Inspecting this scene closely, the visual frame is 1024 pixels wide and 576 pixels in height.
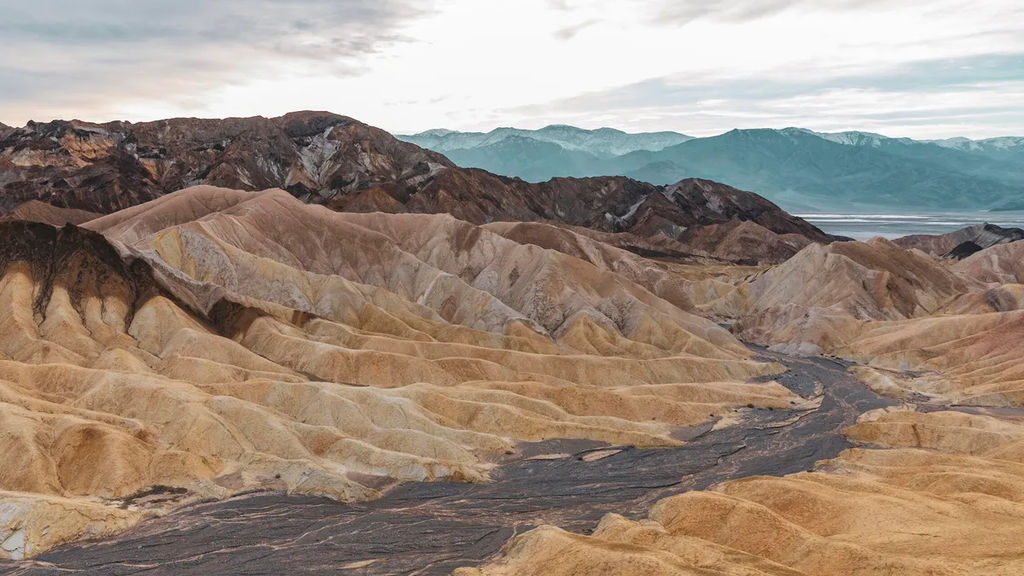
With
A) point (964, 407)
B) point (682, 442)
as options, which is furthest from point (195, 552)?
point (964, 407)

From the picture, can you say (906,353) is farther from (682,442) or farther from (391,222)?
(391,222)

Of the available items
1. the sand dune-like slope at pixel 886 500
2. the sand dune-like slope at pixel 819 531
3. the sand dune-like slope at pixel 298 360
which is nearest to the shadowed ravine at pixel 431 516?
the sand dune-like slope at pixel 298 360

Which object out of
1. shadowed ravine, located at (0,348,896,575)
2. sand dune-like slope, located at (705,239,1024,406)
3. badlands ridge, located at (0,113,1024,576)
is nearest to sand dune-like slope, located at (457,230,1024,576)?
badlands ridge, located at (0,113,1024,576)

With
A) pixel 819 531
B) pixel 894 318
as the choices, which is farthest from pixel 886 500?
pixel 894 318

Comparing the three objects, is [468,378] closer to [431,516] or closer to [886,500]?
[431,516]

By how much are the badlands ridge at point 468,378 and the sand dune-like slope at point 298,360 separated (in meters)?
0.34

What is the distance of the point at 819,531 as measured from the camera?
2201 inches

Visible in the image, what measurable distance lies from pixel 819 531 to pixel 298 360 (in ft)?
243

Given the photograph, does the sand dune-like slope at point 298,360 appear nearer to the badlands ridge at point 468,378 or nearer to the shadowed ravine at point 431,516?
the badlands ridge at point 468,378

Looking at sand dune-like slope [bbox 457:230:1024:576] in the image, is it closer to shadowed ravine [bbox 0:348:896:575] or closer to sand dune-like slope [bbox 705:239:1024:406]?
sand dune-like slope [bbox 705:239:1024:406]

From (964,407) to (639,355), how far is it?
47.2 metres

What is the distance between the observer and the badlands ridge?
2232 inches

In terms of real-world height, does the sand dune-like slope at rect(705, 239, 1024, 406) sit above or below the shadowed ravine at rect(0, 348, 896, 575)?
above

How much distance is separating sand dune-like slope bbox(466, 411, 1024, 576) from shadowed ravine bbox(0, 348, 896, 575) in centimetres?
692
